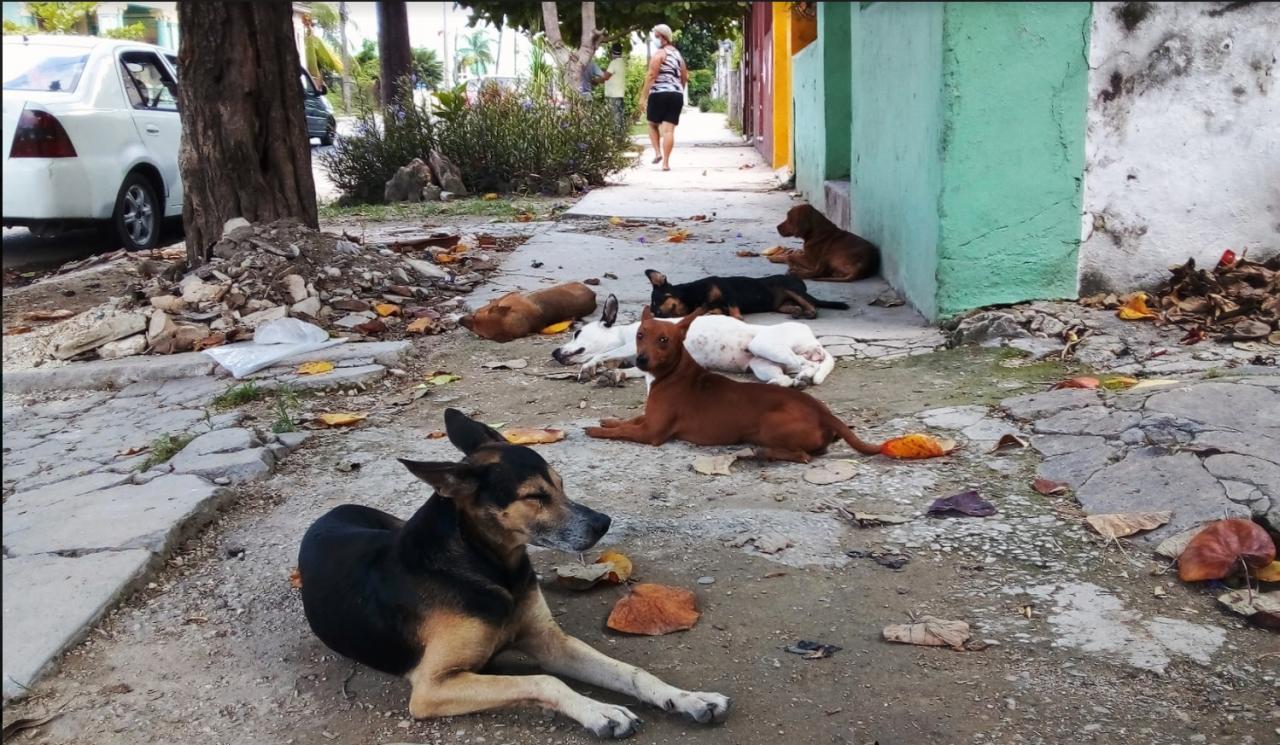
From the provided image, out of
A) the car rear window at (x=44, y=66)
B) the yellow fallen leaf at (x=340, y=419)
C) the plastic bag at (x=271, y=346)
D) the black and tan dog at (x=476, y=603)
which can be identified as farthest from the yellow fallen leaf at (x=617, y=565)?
the car rear window at (x=44, y=66)

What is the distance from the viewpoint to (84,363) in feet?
20.9

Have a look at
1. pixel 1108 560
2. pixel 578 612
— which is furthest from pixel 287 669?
pixel 1108 560

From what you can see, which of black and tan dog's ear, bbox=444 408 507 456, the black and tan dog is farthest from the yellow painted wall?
the black and tan dog

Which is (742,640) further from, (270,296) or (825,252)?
A: (825,252)

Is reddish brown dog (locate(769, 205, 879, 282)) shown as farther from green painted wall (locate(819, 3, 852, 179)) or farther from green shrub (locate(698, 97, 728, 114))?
green shrub (locate(698, 97, 728, 114))

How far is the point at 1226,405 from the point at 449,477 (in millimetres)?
3197

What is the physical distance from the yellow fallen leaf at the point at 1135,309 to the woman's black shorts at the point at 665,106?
35.9 feet

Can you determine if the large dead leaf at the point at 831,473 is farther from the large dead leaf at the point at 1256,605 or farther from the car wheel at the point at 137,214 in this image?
the car wheel at the point at 137,214

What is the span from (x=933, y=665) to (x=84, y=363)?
5.48 meters

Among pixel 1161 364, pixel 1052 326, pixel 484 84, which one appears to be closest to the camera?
pixel 1161 364

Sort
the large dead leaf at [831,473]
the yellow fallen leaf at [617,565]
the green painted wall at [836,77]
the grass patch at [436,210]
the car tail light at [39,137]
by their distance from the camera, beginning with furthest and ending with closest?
the grass patch at [436,210] → the green painted wall at [836,77] → the car tail light at [39,137] → the large dead leaf at [831,473] → the yellow fallen leaf at [617,565]

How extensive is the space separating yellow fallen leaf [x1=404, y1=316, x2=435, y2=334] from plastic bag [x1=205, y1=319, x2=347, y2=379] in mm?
496

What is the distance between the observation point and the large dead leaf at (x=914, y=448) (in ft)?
14.2

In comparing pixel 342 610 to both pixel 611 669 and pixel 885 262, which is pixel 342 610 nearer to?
pixel 611 669
